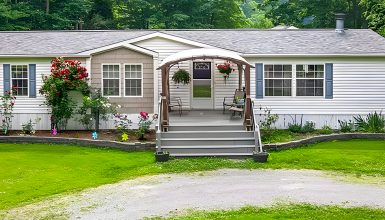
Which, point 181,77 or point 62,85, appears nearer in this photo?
point 62,85

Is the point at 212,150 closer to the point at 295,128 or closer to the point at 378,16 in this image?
the point at 295,128

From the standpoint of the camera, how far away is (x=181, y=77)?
2392cm

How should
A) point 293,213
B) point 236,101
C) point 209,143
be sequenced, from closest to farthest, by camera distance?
1. point 293,213
2. point 209,143
3. point 236,101

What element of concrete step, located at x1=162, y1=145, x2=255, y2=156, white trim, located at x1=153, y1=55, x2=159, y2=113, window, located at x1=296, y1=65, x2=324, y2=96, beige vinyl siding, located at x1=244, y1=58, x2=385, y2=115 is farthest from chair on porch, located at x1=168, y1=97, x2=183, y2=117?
concrete step, located at x1=162, y1=145, x2=255, y2=156

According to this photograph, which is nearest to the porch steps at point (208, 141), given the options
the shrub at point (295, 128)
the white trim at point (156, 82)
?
the white trim at point (156, 82)

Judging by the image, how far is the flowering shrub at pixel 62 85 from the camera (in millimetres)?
22797

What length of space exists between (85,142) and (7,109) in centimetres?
459

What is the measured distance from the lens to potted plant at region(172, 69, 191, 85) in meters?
23.9

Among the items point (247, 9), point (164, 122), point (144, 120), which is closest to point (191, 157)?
point (164, 122)

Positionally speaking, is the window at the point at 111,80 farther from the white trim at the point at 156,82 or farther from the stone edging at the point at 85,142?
the stone edging at the point at 85,142

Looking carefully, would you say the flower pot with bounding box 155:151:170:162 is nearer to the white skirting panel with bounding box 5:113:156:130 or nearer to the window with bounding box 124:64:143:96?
the white skirting panel with bounding box 5:113:156:130

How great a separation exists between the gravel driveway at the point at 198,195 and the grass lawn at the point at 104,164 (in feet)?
2.80

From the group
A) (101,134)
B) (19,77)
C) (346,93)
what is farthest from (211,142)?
(19,77)

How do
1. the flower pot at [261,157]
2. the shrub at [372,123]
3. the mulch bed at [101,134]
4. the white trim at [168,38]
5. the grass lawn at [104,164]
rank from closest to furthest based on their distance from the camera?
the grass lawn at [104,164] → the flower pot at [261,157] → the mulch bed at [101,134] → the shrub at [372,123] → the white trim at [168,38]
